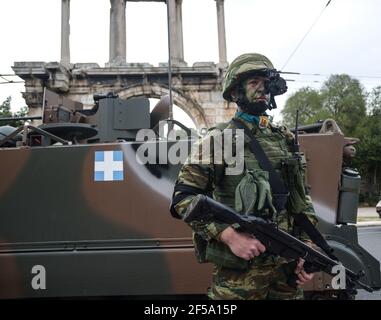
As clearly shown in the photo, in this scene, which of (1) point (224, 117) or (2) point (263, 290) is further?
(1) point (224, 117)

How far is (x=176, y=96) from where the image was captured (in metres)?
18.9

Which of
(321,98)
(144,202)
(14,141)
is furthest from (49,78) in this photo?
(321,98)

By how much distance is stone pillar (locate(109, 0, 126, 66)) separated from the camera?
71.6 feet

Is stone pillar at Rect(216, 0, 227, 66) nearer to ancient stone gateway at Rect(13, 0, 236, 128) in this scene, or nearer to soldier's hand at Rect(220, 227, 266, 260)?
ancient stone gateway at Rect(13, 0, 236, 128)

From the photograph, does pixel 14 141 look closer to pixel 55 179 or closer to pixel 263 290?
pixel 55 179

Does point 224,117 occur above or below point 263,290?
above

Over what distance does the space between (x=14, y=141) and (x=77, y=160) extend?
950 mm

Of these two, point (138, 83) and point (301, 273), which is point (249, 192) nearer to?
point (301, 273)

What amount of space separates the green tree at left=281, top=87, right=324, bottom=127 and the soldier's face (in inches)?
1404

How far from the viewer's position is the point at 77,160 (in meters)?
3.49

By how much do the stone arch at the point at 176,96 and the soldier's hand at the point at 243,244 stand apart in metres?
16.6

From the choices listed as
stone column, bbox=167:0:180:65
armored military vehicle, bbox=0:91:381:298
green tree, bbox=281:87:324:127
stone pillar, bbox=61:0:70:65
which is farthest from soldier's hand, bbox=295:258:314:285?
green tree, bbox=281:87:324:127

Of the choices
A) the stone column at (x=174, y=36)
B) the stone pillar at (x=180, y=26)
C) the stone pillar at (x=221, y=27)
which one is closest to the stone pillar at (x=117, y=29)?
the stone column at (x=174, y=36)

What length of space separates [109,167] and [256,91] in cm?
153
